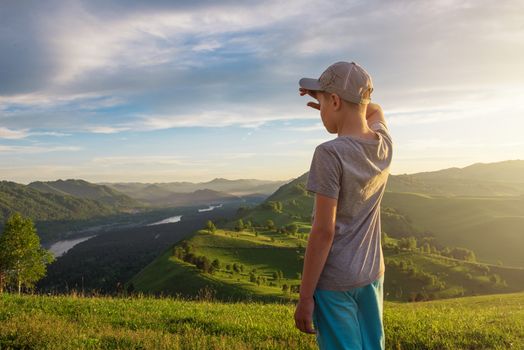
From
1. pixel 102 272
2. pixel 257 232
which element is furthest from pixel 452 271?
pixel 102 272

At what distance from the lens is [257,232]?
18488 cm

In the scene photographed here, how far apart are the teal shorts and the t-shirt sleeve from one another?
85cm

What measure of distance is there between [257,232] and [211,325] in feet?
577

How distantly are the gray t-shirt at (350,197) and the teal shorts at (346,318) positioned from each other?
0.09m

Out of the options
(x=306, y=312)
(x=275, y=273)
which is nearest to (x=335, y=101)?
(x=306, y=312)

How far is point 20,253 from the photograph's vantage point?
63562mm

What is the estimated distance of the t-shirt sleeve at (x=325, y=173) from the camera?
3.50m

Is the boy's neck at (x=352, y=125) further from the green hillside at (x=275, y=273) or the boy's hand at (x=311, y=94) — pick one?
the green hillside at (x=275, y=273)

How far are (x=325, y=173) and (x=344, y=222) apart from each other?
513 mm

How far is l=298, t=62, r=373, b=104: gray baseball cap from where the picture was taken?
373 centimetres

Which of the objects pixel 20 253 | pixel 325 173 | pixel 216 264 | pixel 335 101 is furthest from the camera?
pixel 216 264

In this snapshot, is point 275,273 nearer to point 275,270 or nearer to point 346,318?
point 275,270

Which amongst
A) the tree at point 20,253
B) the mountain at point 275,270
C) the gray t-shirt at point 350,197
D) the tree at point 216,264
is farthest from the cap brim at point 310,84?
the tree at point 216,264

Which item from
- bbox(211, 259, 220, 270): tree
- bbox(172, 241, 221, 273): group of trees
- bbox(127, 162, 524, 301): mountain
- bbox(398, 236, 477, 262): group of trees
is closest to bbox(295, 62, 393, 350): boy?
bbox(127, 162, 524, 301): mountain
